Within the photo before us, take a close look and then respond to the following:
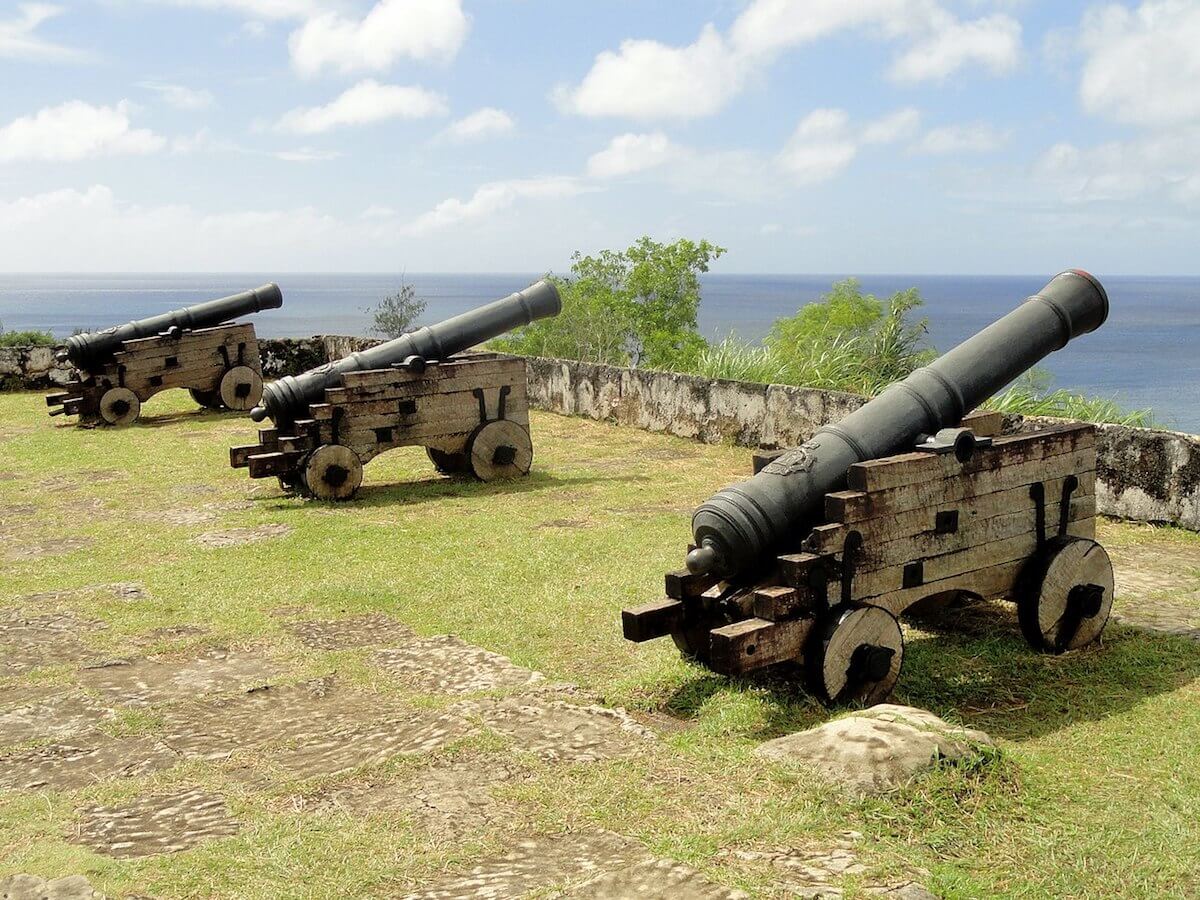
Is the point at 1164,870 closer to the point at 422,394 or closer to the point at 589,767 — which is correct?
the point at 589,767

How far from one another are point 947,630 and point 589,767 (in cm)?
252

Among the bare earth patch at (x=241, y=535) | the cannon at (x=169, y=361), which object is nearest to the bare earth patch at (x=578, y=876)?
the bare earth patch at (x=241, y=535)

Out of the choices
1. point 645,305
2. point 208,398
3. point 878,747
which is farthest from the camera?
point 645,305

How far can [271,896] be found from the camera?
3.22m

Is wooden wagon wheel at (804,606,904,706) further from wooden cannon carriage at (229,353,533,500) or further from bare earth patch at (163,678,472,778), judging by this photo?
wooden cannon carriage at (229,353,533,500)

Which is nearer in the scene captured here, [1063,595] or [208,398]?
[1063,595]

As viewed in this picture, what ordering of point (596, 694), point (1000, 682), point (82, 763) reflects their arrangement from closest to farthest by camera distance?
point (82, 763) < point (596, 694) < point (1000, 682)

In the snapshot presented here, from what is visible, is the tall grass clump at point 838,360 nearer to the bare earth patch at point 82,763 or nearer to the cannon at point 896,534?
the cannon at point 896,534

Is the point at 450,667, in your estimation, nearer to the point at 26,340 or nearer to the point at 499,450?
the point at 499,450

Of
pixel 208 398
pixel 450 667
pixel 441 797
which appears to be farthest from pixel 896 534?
pixel 208 398

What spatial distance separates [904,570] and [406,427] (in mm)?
5696

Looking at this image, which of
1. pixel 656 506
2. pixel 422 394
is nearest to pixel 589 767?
pixel 656 506

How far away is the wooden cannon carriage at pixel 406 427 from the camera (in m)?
9.48

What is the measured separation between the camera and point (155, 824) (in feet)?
12.2
